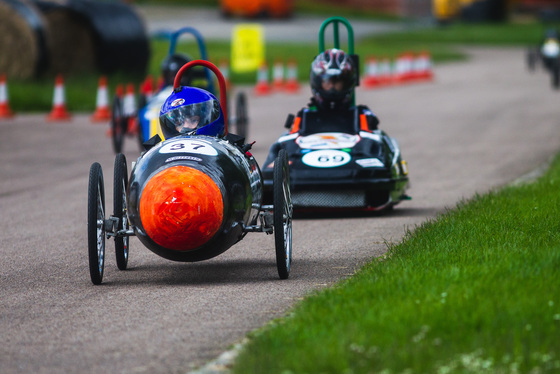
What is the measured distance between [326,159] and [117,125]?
6.81 meters

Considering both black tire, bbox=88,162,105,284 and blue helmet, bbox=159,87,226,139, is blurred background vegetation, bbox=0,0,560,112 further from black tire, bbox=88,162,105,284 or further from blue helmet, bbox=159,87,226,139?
black tire, bbox=88,162,105,284

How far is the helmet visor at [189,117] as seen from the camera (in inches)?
310

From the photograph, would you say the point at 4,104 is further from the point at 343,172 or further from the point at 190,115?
the point at 190,115

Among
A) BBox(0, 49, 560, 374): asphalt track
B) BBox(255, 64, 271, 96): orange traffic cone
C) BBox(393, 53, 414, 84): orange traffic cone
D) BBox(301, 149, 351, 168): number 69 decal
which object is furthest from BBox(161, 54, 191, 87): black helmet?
BBox(393, 53, 414, 84): orange traffic cone

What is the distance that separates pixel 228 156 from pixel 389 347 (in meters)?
2.72

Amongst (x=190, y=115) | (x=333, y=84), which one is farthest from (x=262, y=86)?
(x=190, y=115)

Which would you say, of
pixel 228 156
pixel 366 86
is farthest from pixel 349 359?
pixel 366 86

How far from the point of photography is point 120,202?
7.49 m

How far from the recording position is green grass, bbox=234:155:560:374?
4.82 meters

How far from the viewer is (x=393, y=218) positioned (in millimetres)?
10477

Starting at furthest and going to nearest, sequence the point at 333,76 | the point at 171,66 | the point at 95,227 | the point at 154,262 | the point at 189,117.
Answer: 1. the point at 171,66
2. the point at 333,76
3. the point at 154,262
4. the point at 189,117
5. the point at 95,227

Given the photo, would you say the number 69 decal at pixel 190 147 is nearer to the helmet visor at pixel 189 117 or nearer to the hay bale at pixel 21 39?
the helmet visor at pixel 189 117

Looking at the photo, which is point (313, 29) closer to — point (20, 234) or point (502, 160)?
point (502, 160)

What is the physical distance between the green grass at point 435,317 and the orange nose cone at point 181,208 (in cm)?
91
